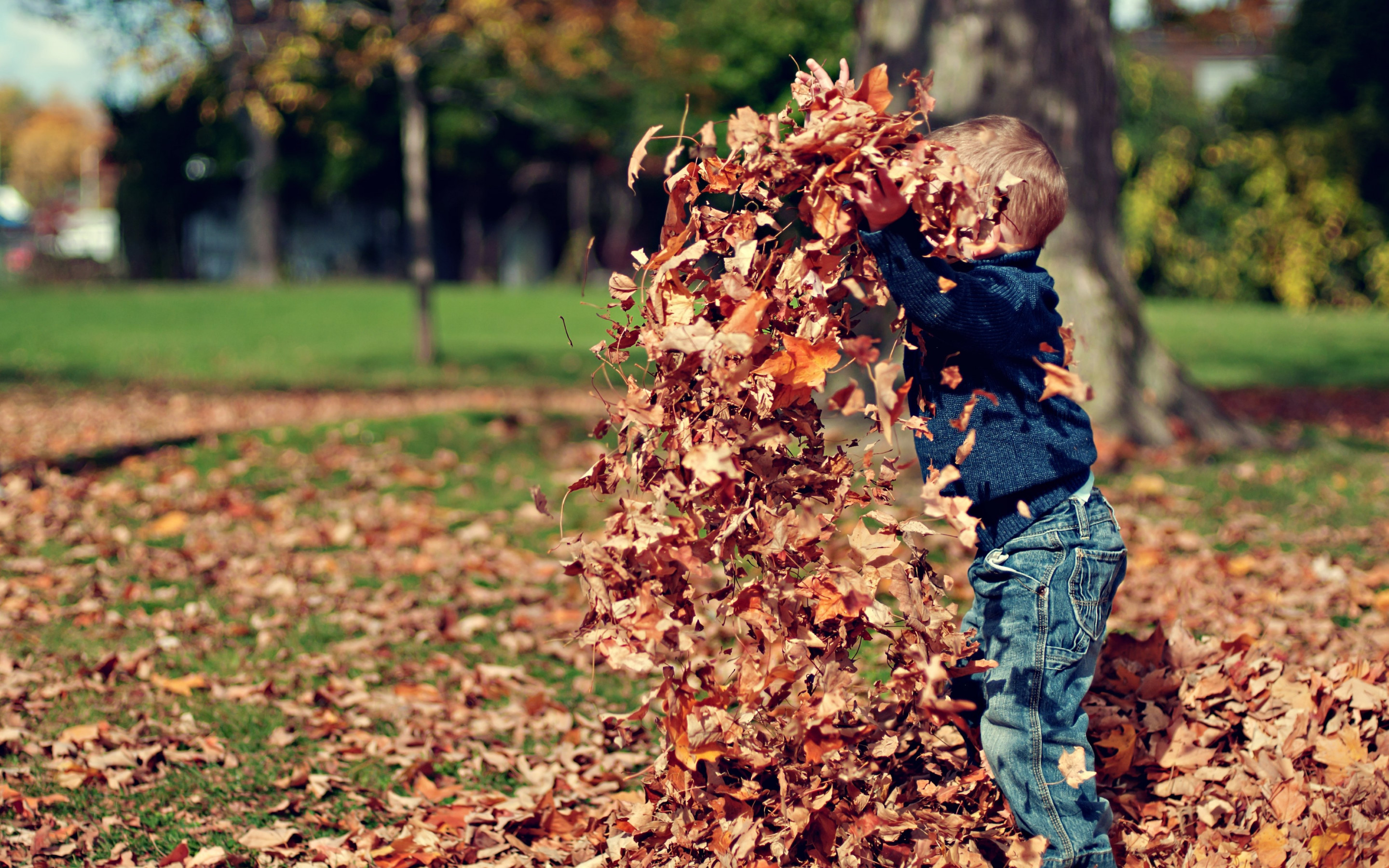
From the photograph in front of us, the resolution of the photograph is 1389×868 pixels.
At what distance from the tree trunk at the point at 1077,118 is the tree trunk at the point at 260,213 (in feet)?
86.9

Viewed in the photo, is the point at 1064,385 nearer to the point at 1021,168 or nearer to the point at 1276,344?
the point at 1021,168

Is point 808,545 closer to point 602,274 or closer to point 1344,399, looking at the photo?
point 1344,399

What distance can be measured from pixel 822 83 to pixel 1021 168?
449mm

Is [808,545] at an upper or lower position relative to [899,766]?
upper

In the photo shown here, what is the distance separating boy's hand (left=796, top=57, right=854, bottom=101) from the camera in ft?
7.25

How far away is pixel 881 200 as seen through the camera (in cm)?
215

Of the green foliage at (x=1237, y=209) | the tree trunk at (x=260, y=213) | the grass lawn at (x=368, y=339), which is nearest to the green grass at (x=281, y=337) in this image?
the grass lawn at (x=368, y=339)

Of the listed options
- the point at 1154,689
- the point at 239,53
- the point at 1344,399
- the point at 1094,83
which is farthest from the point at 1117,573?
the point at 239,53

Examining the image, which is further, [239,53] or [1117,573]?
[239,53]

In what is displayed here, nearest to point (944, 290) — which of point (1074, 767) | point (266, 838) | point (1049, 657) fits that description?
point (1049, 657)

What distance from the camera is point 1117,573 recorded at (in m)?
2.44

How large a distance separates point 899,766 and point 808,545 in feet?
2.40

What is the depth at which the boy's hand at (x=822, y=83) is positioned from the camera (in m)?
2.21

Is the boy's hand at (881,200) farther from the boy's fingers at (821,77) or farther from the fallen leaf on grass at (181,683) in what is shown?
the fallen leaf on grass at (181,683)
